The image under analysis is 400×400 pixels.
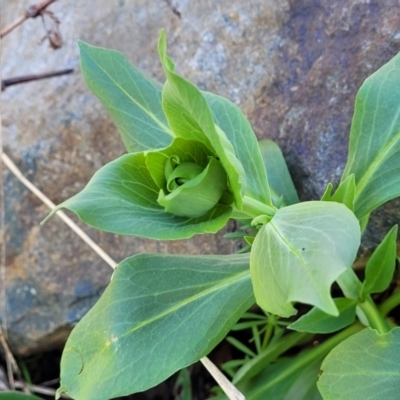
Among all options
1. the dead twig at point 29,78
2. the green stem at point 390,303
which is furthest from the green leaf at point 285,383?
the dead twig at point 29,78

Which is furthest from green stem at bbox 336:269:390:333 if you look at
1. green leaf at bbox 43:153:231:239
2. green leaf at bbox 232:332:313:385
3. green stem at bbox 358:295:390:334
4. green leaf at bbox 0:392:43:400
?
green leaf at bbox 0:392:43:400

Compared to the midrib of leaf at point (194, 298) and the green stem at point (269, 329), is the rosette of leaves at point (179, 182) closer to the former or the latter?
the midrib of leaf at point (194, 298)

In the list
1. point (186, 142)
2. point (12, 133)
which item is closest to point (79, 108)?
point (12, 133)

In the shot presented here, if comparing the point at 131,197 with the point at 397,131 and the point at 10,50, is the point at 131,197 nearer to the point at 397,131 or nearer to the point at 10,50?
the point at 397,131

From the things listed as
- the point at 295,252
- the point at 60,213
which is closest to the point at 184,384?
the point at 60,213

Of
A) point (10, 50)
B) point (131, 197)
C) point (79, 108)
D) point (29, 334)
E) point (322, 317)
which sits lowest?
point (322, 317)

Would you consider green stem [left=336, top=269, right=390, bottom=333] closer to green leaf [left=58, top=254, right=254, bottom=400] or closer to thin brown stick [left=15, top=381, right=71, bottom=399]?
green leaf [left=58, top=254, right=254, bottom=400]
